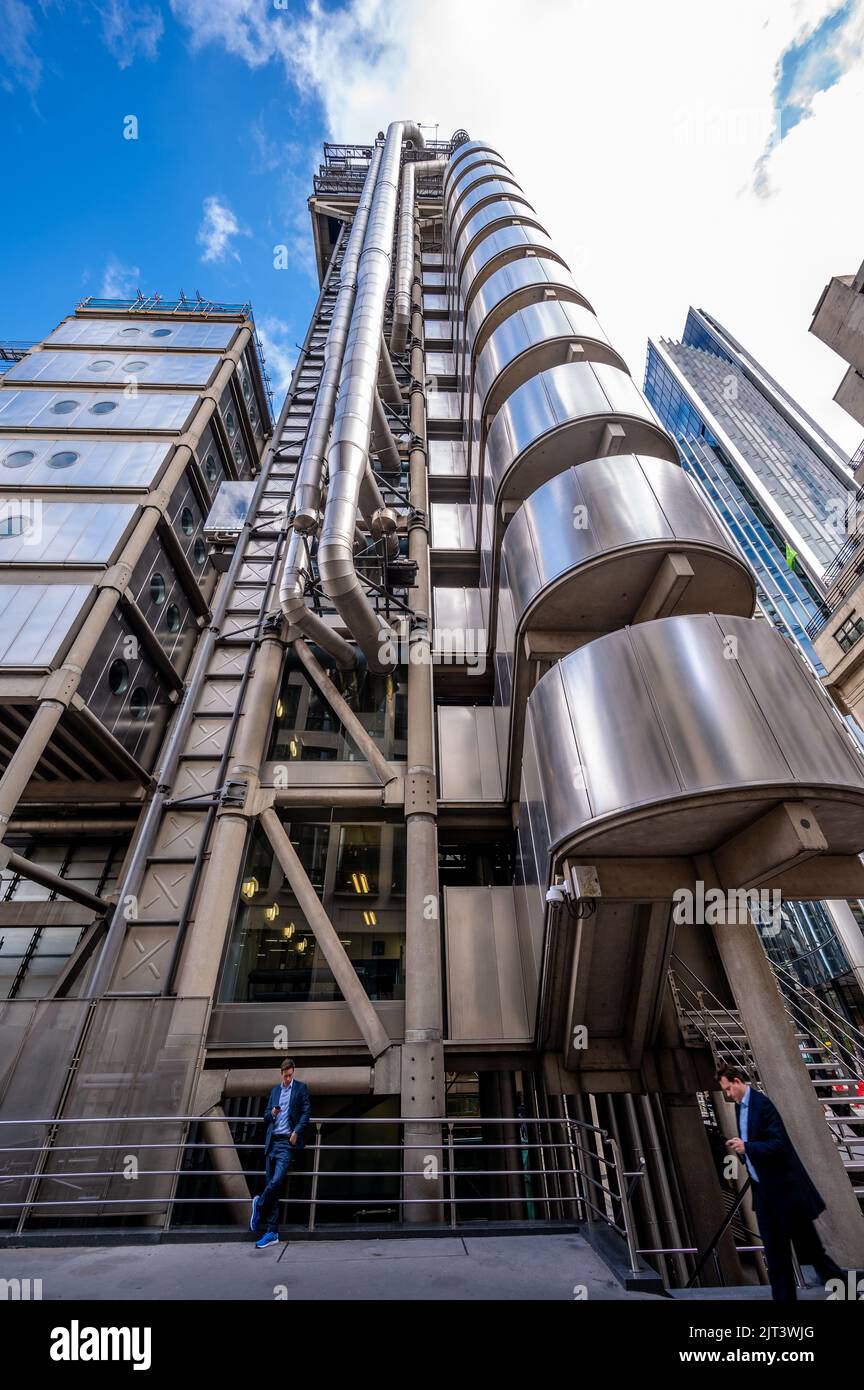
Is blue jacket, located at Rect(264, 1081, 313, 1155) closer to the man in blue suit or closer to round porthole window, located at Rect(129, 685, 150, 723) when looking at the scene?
the man in blue suit

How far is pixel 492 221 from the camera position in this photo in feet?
75.7

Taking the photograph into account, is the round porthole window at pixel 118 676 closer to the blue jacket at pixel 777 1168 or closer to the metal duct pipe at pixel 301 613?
the metal duct pipe at pixel 301 613

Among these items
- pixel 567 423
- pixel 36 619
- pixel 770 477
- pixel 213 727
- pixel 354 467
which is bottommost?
pixel 213 727

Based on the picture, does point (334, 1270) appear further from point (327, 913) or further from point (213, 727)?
point (213, 727)

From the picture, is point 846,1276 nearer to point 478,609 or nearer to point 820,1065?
point 820,1065

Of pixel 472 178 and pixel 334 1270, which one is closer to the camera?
pixel 334 1270

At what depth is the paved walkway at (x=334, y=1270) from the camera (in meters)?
4.18

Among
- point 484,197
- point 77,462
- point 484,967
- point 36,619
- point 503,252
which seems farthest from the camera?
point 484,197

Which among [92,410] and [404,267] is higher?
[404,267]

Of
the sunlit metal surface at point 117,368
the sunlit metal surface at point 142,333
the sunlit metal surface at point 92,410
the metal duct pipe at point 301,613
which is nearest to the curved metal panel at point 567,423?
the metal duct pipe at point 301,613

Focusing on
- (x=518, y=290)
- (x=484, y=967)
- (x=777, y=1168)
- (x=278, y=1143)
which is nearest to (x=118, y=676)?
(x=484, y=967)

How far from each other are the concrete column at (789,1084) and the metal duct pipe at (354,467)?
9.96 m

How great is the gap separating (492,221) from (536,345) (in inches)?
461
